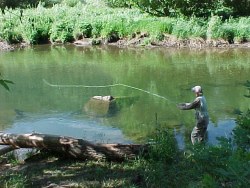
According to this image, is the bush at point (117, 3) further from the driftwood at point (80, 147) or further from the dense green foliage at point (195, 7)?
the driftwood at point (80, 147)

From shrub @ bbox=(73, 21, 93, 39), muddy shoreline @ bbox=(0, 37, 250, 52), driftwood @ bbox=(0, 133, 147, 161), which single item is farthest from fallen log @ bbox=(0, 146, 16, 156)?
shrub @ bbox=(73, 21, 93, 39)

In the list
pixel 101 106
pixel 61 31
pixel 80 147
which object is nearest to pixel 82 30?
pixel 61 31

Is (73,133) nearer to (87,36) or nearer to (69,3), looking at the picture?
(87,36)

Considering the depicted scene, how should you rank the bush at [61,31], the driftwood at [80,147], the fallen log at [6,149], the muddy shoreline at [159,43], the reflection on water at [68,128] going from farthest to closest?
1. the bush at [61,31]
2. the muddy shoreline at [159,43]
3. the reflection on water at [68,128]
4. the fallen log at [6,149]
5. the driftwood at [80,147]

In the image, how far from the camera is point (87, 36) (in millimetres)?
26234

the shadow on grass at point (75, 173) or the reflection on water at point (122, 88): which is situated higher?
the shadow on grass at point (75, 173)

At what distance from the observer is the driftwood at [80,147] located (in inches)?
330

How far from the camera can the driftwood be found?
27.5ft

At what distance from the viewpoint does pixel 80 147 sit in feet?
28.1

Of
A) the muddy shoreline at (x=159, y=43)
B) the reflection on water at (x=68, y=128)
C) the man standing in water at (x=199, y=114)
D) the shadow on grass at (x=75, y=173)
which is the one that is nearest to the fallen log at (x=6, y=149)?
the shadow on grass at (x=75, y=173)

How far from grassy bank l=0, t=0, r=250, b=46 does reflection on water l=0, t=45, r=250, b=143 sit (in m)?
1.19

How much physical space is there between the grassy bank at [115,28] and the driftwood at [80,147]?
15574mm

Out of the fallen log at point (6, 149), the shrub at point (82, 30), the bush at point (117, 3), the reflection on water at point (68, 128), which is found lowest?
the reflection on water at point (68, 128)

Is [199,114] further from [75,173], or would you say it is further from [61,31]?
[61,31]
